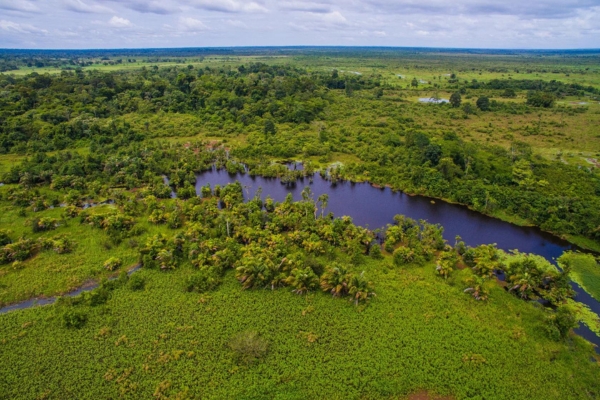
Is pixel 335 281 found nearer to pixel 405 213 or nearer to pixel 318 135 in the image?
pixel 405 213

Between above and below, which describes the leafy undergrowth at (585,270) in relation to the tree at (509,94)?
below

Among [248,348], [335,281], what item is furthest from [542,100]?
[248,348]

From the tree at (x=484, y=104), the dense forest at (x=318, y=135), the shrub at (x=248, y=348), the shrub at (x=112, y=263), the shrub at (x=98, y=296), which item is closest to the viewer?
the shrub at (x=248, y=348)

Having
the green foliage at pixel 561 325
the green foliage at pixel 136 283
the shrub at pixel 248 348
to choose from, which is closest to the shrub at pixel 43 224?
the green foliage at pixel 136 283

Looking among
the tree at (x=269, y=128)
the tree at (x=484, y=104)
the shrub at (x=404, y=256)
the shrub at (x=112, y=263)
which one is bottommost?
the shrub at (x=112, y=263)

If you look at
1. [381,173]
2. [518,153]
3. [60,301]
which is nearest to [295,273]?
[60,301]

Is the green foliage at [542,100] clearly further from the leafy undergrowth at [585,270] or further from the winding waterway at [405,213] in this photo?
the leafy undergrowth at [585,270]
